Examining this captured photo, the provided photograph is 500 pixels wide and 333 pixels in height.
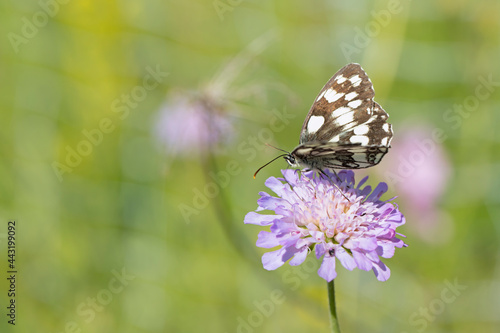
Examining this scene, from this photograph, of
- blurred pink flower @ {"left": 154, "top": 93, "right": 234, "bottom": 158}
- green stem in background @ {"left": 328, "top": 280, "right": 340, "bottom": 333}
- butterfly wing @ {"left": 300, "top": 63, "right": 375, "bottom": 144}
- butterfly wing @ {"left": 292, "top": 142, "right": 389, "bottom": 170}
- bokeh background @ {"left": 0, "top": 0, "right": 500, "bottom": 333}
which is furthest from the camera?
bokeh background @ {"left": 0, "top": 0, "right": 500, "bottom": 333}

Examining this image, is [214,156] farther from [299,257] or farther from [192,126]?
[299,257]

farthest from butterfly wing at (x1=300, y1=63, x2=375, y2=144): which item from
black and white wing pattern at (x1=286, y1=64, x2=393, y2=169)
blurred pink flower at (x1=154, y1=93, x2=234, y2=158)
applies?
blurred pink flower at (x1=154, y1=93, x2=234, y2=158)

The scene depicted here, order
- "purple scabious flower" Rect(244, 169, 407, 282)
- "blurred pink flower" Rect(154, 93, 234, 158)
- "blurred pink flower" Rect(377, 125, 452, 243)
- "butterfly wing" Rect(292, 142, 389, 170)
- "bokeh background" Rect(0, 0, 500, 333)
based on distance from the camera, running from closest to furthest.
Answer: "purple scabious flower" Rect(244, 169, 407, 282) → "butterfly wing" Rect(292, 142, 389, 170) → "blurred pink flower" Rect(154, 93, 234, 158) → "bokeh background" Rect(0, 0, 500, 333) → "blurred pink flower" Rect(377, 125, 452, 243)

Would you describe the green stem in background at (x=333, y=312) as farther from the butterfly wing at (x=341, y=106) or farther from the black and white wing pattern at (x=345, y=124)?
the butterfly wing at (x=341, y=106)

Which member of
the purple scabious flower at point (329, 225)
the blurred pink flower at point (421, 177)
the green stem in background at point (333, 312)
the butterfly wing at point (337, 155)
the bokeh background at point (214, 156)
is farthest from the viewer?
the blurred pink flower at point (421, 177)

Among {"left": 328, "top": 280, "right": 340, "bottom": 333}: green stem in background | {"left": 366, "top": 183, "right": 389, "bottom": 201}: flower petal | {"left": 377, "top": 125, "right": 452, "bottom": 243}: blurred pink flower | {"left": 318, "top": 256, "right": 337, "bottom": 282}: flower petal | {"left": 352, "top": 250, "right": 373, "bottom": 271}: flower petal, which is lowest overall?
{"left": 328, "top": 280, "right": 340, "bottom": 333}: green stem in background

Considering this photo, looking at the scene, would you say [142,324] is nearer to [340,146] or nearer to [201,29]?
[340,146]

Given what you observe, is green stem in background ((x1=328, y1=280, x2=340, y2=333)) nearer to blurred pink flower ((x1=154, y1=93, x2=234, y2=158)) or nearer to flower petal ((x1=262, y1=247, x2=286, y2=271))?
flower petal ((x1=262, y1=247, x2=286, y2=271))

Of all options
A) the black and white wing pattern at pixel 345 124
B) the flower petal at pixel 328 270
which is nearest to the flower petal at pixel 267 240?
the flower petal at pixel 328 270
